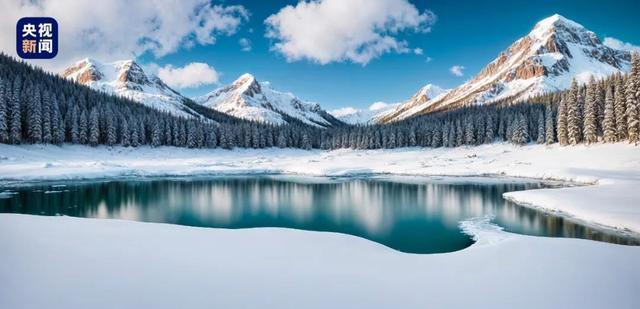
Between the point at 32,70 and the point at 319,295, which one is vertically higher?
the point at 32,70

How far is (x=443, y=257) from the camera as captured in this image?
10.8m

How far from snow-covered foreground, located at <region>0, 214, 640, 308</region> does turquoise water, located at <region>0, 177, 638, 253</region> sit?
7288mm

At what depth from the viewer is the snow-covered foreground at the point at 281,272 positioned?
20.8 ft

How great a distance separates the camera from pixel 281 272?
315 inches

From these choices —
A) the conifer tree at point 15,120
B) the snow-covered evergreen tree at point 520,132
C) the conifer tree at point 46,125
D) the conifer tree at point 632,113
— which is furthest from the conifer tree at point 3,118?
the snow-covered evergreen tree at point 520,132

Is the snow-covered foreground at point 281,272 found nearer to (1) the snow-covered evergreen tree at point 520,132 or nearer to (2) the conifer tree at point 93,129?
(2) the conifer tree at point 93,129

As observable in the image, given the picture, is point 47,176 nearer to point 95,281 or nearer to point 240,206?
point 240,206

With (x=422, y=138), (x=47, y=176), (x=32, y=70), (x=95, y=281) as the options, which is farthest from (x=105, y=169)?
(x=422, y=138)

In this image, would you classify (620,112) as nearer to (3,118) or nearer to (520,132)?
(520,132)

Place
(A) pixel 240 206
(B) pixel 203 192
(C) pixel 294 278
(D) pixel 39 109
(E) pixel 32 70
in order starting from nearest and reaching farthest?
1. (C) pixel 294 278
2. (A) pixel 240 206
3. (B) pixel 203 192
4. (D) pixel 39 109
5. (E) pixel 32 70

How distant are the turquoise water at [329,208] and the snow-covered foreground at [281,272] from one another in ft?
23.9

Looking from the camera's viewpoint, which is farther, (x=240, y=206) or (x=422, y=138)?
(x=422, y=138)

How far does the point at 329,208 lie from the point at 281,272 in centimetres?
2125

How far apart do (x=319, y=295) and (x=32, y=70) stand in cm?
12906
